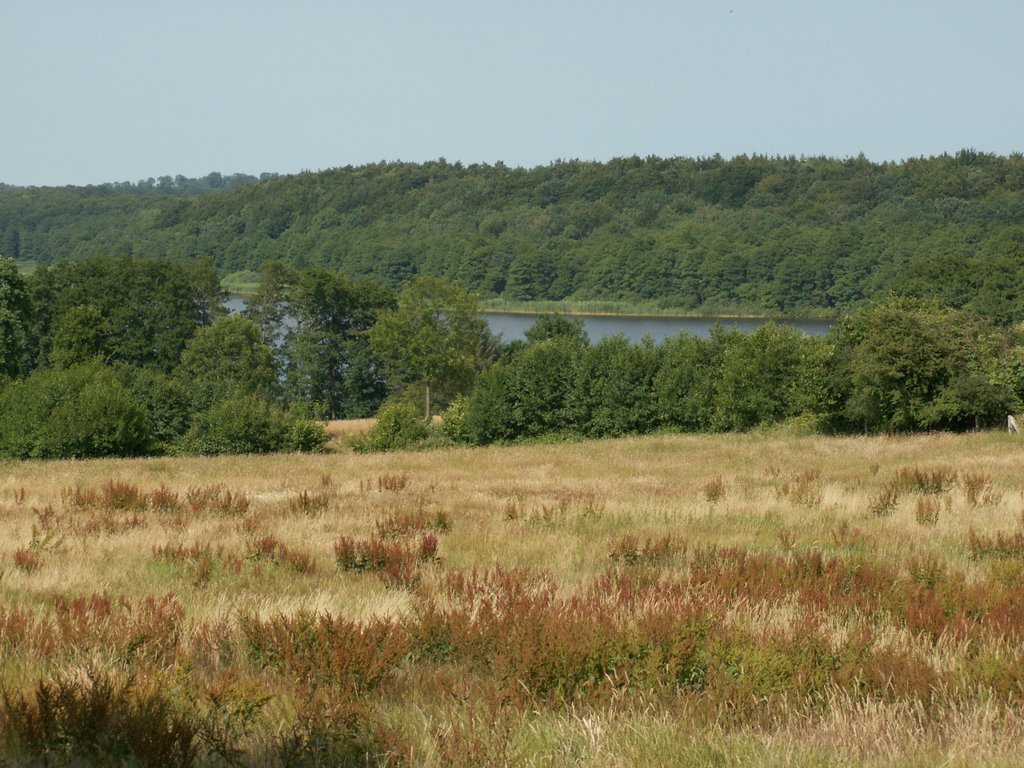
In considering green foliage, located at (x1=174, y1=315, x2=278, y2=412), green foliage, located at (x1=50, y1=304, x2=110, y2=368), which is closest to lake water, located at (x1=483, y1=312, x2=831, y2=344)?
green foliage, located at (x1=174, y1=315, x2=278, y2=412)

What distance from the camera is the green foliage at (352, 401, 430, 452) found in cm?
5538

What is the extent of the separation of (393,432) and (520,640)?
5143 cm

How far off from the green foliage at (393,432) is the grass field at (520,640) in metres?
42.2

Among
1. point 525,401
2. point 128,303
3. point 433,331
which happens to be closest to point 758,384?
point 525,401

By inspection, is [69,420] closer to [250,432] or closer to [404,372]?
[250,432]

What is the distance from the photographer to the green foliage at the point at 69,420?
150ft

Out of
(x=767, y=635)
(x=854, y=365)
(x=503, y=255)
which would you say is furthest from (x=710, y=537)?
(x=503, y=255)

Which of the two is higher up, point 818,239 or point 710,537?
point 818,239

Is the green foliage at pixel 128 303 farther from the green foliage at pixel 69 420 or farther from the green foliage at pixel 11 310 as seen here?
the green foliage at pixel 69 420

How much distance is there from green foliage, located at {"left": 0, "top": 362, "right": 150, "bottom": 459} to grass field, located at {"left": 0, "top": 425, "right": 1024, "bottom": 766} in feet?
114

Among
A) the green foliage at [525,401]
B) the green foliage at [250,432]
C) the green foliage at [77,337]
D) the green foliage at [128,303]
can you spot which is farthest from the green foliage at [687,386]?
the green foliage at [128,303]

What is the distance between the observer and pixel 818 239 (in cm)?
14625

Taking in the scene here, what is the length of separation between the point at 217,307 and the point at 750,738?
8610 cm

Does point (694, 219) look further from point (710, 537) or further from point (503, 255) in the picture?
point (710, 537)
